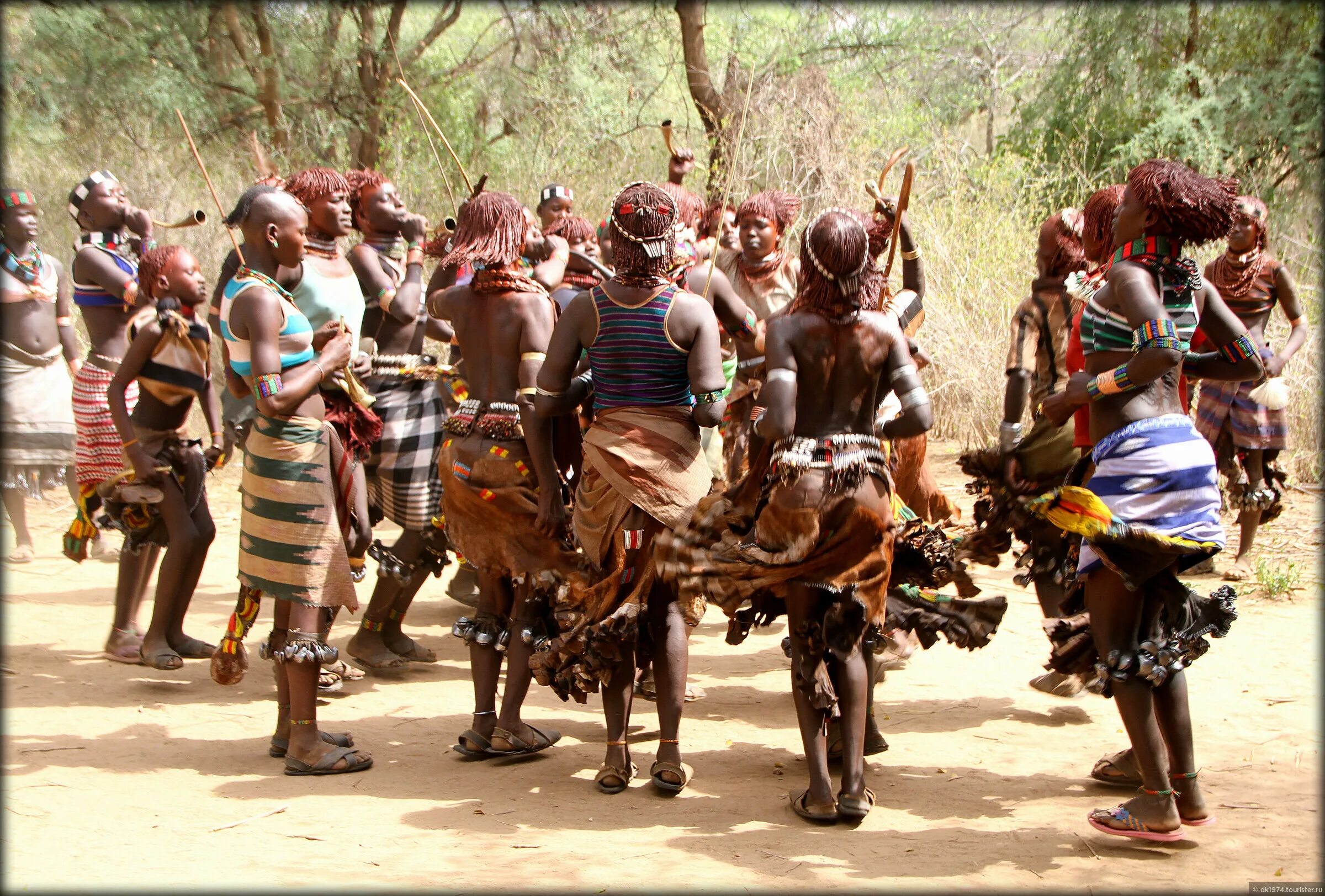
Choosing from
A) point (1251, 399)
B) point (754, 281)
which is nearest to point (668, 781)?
point (754, 281)

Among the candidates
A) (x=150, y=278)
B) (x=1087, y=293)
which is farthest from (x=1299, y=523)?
(x=150, y=278)

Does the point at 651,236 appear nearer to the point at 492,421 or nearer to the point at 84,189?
the point at 492,421

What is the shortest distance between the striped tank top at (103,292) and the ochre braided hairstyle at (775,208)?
3.48 metres

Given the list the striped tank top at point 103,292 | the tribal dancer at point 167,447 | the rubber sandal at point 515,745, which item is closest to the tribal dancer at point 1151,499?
the rubber sandal at point 515,745

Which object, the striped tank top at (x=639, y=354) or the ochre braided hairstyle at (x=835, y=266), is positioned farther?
the striped tank top at (x=639, y=354)

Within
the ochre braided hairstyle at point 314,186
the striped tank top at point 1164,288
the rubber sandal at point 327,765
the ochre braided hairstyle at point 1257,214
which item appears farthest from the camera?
the ochre braided hairstyle at point 1257,214

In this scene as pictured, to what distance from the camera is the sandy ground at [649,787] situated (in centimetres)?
355

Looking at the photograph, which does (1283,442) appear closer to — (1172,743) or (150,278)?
(1172,743)

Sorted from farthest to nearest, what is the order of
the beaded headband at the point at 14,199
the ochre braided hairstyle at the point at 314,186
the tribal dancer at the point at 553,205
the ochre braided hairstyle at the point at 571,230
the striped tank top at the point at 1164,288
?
the tribal dancer at the point at 553,205 → the beaded headband at the point at 14,199 → the ochre braided hairstyle at the point at 571,230 → the ochre braided hairstyle at the point at 314,186 → the striped tank top at the point at 1164,288

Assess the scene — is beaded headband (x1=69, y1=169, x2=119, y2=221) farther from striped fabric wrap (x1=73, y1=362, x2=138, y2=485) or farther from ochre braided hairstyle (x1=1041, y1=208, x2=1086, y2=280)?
ochre braided hairstyle (x1=1041, y1=208, x2=1086, y2=280)

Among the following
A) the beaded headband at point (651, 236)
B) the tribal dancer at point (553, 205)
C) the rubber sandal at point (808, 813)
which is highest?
the tribal dancer at point (553, 205)

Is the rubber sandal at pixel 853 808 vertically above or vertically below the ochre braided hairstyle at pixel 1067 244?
below

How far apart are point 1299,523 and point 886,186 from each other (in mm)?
6965

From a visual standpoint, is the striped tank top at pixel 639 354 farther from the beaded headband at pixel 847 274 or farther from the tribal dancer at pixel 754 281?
the tribal dancer at pixel 754 281
